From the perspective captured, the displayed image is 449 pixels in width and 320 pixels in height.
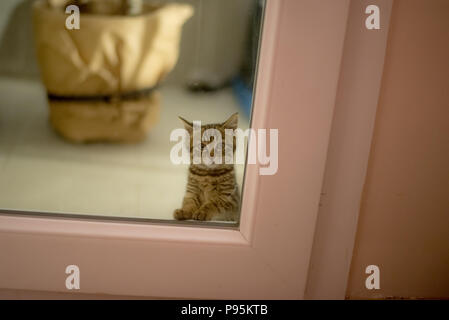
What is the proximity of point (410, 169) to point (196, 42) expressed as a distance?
23.8 inches

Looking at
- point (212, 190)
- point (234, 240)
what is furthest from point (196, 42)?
point (234, 240)

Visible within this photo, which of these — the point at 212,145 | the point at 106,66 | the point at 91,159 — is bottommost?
the point at 91,159

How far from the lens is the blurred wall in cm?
101

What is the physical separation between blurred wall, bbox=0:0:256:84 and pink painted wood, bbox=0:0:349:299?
0.34m

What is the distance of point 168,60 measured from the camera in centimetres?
114

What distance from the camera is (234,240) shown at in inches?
29.0

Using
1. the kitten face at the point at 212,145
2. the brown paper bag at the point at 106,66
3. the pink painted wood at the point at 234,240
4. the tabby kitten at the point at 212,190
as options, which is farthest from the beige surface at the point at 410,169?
the brown paper bag at the point at 106,66

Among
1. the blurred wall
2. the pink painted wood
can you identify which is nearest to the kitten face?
the blurred wall

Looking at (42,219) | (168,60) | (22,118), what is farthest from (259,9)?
(22,118)

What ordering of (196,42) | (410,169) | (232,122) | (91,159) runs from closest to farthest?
(410,169)
(232,122)
(196,42)
(91,159)

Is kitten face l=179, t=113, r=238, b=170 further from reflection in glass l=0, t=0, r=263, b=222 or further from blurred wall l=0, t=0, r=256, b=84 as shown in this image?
blurred wall l=0, t=0, r=256, b=84

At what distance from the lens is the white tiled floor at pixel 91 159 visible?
1002 millimetres

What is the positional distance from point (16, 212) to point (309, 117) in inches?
20.1

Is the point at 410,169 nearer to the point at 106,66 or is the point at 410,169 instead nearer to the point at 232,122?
the point at 232,122
